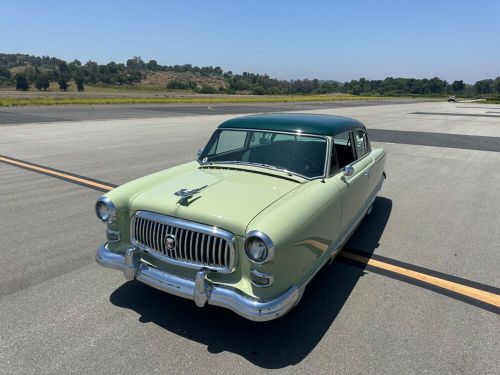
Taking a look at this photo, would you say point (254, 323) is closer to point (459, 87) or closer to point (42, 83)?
point (42, 83)

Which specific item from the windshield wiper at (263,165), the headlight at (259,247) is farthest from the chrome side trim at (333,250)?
the windshield wiper at (263,165)

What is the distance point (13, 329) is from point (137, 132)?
46.9ft

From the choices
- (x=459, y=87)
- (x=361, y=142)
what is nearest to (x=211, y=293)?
(x=361, y=142)

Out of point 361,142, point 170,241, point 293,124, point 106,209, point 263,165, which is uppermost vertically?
point 293,124

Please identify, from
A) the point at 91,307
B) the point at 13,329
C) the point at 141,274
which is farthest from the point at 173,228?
the point at 13,329

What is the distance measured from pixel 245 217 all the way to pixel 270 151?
58.9 inches

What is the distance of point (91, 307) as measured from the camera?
11.3 feet

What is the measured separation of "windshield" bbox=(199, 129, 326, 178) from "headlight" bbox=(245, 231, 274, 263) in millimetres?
1380

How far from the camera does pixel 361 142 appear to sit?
214 inches

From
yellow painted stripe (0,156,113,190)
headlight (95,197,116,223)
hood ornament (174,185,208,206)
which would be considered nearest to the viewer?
hood ornament (174,185,208,206)

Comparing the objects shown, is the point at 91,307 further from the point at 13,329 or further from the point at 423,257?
the point at 423,257

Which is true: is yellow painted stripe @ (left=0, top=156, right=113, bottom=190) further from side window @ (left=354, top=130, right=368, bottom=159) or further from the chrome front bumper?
side window @ (left=354, top=130, right=368, bottom=159)

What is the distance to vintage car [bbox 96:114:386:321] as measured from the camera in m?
2.85

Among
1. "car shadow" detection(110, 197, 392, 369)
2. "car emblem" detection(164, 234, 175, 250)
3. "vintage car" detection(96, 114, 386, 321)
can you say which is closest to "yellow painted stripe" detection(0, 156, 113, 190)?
"vintage car" detection(96, 114, 386, 321)
